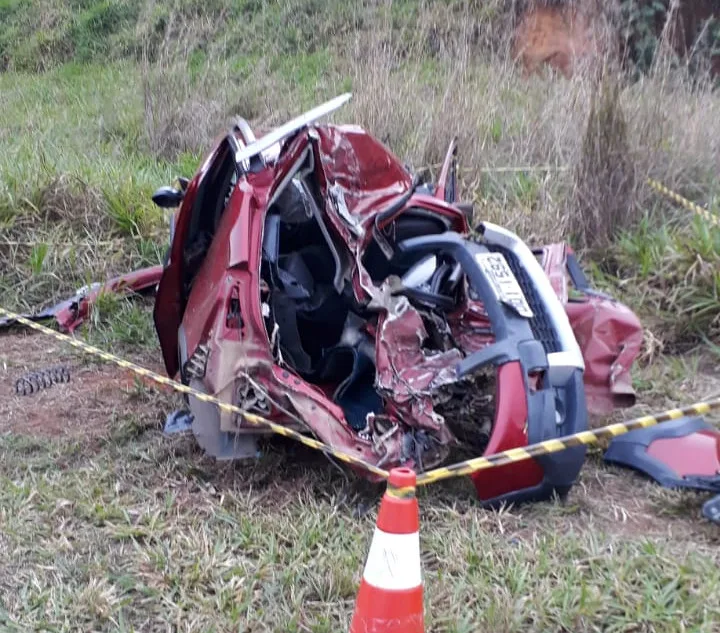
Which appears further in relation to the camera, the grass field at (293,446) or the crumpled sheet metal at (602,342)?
the crumpled sheet metal at (602,342)

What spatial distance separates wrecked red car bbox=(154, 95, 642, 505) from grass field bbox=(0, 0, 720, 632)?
0.28m

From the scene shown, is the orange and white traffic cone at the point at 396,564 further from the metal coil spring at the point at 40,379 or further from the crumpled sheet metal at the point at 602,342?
the metal coil spring at the point at 40,379

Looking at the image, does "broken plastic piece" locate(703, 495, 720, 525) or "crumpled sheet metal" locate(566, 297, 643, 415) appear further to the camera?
"crumpled sheet metal" locate(566, 297, 643, 415)

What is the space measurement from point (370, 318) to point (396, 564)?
5.53 ft

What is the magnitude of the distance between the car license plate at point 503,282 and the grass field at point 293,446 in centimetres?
70

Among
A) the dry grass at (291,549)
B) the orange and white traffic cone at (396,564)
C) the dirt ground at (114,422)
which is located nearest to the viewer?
the orange and white traffic cone at (396,564)

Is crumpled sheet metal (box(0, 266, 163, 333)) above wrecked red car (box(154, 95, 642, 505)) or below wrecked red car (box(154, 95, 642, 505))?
below

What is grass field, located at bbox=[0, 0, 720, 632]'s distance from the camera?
3014 millimetres

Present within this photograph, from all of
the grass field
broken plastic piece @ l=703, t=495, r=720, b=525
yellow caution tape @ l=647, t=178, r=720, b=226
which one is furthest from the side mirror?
yellow caution tape @ l=647, t=178, r=720, b=226

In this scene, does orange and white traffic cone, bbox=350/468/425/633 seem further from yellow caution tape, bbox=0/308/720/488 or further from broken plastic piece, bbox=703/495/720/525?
broken plastic piece, bbox=703/495/720/525

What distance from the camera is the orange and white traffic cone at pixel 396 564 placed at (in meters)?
2.46

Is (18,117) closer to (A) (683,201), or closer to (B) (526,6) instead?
(B) (526,6)

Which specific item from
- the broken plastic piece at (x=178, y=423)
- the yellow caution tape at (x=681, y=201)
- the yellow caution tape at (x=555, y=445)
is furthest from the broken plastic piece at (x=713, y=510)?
the yellow caution tape at (x=681, y=201)

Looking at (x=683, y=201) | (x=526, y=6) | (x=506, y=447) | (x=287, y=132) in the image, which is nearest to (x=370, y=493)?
(x=506, y=447)
